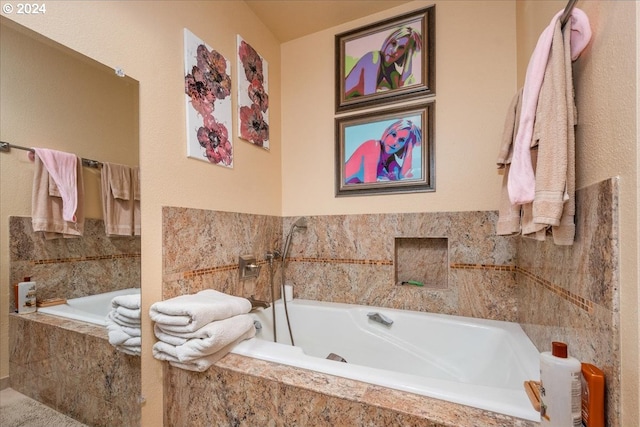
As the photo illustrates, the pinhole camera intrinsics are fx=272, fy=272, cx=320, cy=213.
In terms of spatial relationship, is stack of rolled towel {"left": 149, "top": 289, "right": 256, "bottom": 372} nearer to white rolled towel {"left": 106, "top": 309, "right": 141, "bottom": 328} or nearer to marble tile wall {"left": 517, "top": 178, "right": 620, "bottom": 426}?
white rolled towel {"left": 106, "top": 309, "right": 141, "bottom": 328}

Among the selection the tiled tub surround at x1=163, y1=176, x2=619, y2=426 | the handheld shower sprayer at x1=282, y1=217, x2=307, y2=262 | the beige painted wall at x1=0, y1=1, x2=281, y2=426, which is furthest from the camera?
the handheld shower sprayer at x1=282, y1=217, x2=307, y2=262

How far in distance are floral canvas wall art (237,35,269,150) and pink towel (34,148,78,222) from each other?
3.09ft

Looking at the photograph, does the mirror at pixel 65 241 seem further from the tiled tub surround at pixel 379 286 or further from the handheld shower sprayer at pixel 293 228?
the handheld shower sprayer at pixel 293 228

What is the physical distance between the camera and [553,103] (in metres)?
0.81

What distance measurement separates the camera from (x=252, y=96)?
186 centimetres

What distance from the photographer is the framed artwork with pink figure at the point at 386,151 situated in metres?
1.78

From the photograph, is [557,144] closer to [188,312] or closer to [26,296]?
[188,312]

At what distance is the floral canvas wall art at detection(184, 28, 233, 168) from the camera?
138cm

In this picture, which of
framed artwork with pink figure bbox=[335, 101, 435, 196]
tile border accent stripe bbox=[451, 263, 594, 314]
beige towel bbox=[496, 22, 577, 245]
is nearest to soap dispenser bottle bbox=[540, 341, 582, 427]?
tile border accent stripe bbox=[451, 263, 594, 314]

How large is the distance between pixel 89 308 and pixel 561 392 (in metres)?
1.49

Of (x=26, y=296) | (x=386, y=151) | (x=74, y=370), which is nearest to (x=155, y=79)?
(x=26, y=296)

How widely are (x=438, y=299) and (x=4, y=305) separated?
1.94m

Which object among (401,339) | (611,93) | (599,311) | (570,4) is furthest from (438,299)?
(570,4)

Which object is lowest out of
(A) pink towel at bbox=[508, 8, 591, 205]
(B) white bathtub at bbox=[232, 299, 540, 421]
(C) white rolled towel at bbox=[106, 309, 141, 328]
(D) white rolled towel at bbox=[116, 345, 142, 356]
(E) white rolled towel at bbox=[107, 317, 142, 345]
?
(B) white bathtub at bbox=[232, 299, 540, 421]
